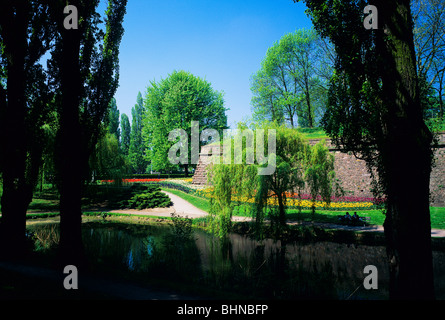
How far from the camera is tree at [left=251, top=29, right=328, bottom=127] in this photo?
33438 millimetres

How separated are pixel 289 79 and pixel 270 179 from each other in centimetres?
2594

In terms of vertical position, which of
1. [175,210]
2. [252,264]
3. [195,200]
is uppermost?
[195,200]

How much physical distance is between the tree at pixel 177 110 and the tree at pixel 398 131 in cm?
3269

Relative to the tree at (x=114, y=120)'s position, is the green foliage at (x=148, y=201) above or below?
A: below

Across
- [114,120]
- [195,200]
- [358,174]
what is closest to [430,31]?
[358,174]

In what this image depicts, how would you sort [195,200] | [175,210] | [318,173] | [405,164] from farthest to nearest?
[195,200]
[175,210]
[318,173]
[405,164]

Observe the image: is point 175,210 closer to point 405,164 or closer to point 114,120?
point 405,164

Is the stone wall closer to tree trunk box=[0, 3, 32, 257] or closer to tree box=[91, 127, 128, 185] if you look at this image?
tree trunk box=[0, 3, 32, 257]

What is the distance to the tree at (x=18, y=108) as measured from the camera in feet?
27.9

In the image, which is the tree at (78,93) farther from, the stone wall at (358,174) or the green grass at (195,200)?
the green grass at (195,200)

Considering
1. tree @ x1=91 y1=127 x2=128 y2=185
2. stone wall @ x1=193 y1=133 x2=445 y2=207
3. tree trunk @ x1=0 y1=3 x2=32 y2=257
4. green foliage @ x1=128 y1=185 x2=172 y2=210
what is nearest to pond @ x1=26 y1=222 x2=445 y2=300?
tree trunk @ x1=0 y1=3 x2=32 y2=257

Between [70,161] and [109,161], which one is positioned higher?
[109,161]

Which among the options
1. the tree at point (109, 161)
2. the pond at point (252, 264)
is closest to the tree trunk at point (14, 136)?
the pond at point (252, 264)

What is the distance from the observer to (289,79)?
34.8m
